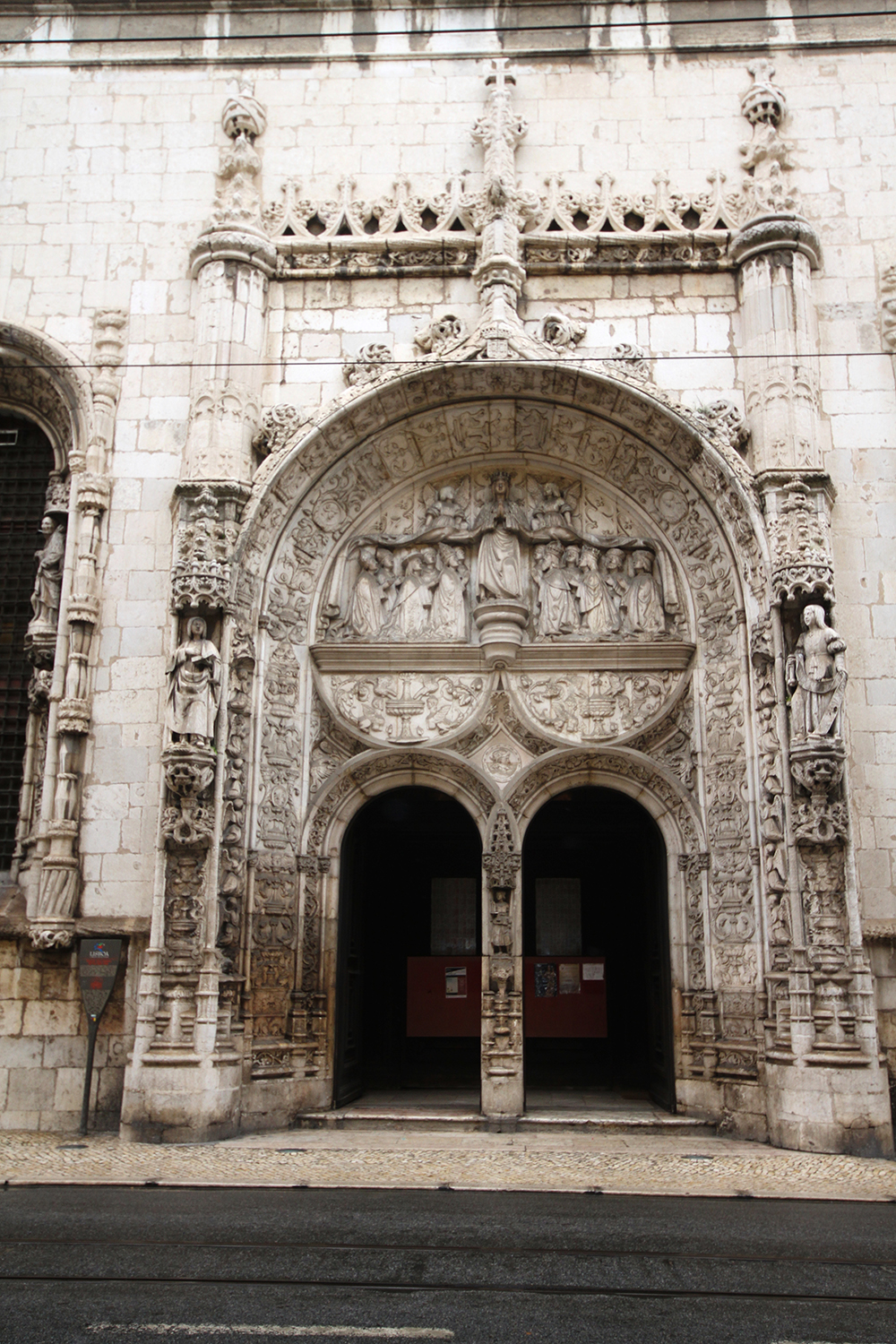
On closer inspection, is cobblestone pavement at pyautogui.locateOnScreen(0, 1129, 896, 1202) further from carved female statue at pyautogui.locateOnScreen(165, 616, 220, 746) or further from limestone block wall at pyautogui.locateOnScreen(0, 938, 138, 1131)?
carved female statue at pyautogui.locateOnScreen(165, 616, 220, 746)

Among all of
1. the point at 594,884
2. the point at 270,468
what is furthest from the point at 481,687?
the point at 594,884

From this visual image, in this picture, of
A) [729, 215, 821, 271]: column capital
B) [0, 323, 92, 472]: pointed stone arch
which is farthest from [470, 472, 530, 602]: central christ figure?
[0, 323, 92, 472]: pointed stone arch

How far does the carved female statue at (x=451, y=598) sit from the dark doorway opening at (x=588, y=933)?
2594 millimetres

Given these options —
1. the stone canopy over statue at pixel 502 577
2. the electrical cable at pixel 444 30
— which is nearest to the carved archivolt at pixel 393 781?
the stone canopy over statue at pixel 502 577

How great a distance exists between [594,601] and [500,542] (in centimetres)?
131

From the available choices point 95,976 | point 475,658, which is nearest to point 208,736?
point 95,976

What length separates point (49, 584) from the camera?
41.8ft

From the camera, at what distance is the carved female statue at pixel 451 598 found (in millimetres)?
12859

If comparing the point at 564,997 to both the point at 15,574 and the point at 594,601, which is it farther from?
the point at 15,574

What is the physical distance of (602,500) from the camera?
523 inches

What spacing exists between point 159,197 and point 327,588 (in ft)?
17.5

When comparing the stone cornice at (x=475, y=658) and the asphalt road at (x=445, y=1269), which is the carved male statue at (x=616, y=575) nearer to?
the stone cornice at (x=475, y=658)

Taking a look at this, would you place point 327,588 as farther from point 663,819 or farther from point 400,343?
point 663,819

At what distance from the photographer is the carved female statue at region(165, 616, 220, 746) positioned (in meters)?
11.0
